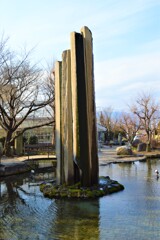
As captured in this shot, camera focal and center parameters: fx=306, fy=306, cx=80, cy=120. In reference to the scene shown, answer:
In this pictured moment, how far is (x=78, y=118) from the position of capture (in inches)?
399

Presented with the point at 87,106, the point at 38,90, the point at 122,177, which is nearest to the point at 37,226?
the point at 87,106

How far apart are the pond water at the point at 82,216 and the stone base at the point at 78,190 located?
0.28m

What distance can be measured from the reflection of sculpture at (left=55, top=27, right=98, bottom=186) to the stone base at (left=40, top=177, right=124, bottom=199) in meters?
0.29

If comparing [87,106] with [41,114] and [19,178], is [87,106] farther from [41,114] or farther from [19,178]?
[41,114]

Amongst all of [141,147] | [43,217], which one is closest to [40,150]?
[141,147]

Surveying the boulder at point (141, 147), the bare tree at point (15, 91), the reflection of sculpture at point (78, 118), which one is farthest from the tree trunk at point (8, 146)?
the boulder at point (141, 147)

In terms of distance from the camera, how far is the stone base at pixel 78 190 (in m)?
9.67

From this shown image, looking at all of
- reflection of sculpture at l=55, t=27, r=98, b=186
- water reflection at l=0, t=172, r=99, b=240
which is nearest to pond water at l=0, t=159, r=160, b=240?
water reflection at l=0, t=172, r=99, b=240

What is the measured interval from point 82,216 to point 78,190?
220 cm

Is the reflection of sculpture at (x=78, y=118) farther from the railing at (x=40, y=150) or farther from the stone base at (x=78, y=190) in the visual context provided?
the railing at (x=40, y=150)

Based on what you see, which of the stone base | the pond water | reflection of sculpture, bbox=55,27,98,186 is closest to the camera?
the pond water

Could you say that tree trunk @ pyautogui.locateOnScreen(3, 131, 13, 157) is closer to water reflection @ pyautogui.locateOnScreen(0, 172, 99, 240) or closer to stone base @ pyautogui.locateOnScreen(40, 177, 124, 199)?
water reflection @ pyautogui.locateOnScreen(0, 172, 99, 240)

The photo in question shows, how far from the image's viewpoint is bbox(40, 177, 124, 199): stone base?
31.7 ft

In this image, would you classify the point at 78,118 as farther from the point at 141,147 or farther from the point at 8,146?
the point at 141,147
